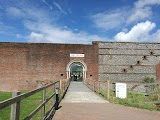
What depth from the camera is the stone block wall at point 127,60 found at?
105ft

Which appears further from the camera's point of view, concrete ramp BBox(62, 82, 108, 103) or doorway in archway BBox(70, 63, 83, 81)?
doorway in archway BBox(70, 63, 83, 81)

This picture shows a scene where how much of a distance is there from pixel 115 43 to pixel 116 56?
66.8 inches

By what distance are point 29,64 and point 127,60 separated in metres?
12.2

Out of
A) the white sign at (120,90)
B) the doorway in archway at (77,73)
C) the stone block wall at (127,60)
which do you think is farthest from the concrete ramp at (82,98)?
the doorway in archway at (77,73)

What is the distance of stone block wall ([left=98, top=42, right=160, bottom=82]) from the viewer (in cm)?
3203

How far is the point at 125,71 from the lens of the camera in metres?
32.2

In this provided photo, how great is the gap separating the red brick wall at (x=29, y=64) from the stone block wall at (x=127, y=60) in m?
2.66

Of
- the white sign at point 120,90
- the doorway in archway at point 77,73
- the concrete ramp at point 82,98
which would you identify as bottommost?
the concrete ramp at point 82,98

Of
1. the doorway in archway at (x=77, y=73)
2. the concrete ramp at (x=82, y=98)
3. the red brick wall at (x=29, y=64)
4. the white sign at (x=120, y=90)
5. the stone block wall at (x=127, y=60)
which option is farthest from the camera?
the doorway in archway at (x=77, y=73)

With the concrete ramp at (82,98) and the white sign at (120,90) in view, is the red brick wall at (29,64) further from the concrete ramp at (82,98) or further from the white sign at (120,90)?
the white sign at (120,90)

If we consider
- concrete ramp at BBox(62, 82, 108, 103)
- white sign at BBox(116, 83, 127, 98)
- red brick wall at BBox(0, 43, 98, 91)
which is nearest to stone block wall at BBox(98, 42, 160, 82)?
red brick wall at BBox(0, 43, 98, 91)

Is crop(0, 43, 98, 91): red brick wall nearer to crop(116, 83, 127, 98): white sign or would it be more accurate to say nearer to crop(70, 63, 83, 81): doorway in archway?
crop(70, 63, 83, 81): doorway in archway

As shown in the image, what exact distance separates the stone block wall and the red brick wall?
8.73ft

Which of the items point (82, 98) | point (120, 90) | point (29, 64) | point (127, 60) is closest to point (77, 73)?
point (127, 60)
